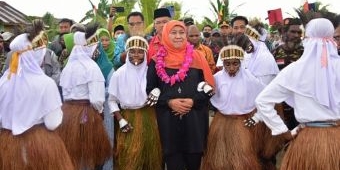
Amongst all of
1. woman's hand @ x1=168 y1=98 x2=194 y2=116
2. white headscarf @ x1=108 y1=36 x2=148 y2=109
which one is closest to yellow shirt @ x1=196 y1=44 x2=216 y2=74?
white headscarf @ x1=108 y1=36 x2=148 y2=109

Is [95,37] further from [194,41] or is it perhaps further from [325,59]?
[325,59]

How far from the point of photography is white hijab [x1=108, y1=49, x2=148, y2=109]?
577 cm

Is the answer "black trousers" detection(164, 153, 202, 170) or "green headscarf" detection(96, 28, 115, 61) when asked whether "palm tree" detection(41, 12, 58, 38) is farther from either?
"black trousers" detection(164, 153, 202, 170)

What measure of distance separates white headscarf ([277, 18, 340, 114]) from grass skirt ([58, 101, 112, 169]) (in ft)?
8.89

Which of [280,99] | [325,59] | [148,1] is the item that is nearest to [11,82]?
[280,99]

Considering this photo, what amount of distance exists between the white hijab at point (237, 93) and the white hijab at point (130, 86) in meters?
0.83

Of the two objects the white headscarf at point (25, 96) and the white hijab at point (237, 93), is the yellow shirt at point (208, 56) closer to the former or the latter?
the white hijab at point (237, 93)

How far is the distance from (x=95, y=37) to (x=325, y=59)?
11.4 feet

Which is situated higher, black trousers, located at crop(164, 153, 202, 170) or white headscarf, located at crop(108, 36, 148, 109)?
white headscarf, located at crop(108, 36, 148, 109)

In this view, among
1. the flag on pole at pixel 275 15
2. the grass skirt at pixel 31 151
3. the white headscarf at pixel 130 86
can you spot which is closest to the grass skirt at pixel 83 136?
the white headscarf at pixel 130 86

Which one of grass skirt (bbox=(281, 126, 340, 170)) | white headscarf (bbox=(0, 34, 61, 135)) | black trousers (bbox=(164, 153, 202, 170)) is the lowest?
black trousers (bbox=(164, 153, 202, 170))

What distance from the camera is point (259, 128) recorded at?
18.5 feet

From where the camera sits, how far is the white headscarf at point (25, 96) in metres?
4.52

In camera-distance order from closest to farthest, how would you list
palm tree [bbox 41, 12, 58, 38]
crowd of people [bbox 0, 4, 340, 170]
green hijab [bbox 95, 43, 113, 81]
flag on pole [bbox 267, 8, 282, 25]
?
1. crowd of people [bbox 0, 4, 340, 170]
2. flag on pole [bbox 267, 8, 282, 25]
3. green hijab [bbox 95, 43, 113, 81]
4. palm tree [bbox 41, 12, 58, 38]
